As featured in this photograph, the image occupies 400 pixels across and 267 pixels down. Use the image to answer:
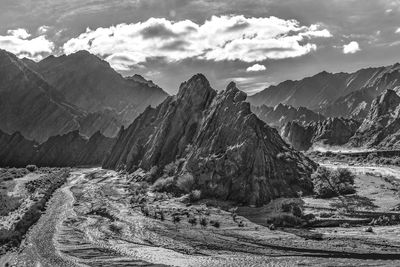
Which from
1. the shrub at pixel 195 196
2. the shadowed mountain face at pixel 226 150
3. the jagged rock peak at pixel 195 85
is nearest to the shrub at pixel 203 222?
the shadowed mountain face at pixel 226 150

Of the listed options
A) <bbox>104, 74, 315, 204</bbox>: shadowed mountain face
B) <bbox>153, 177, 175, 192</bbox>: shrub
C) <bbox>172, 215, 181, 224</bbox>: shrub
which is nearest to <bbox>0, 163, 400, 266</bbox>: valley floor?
<bbox>172, 215, 181, 224</bbox>: shrub

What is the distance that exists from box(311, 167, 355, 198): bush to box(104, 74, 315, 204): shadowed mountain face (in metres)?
1.72

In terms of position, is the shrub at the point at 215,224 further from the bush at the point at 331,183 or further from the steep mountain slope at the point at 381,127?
the steep mountain slope at the point at 381,127

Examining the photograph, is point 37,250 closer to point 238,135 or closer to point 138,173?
point 238,135

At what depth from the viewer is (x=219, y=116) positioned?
90750 millimetres

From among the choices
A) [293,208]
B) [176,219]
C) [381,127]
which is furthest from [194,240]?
[381,127]

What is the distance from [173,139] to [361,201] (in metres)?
46.4

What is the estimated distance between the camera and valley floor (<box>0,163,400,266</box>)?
1748 inches

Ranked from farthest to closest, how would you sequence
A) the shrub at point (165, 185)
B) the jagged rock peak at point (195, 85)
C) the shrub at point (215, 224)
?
the jagged rock peak at point (195, 85), the shrub at point (165, 185), the shrub at point (215, 224)

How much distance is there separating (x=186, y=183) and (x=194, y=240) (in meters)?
26.4

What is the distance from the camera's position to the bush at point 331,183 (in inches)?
2854

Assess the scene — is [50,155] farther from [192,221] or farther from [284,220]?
[284,220]

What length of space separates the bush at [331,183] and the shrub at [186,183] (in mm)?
21165

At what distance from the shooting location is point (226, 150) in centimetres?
7962
